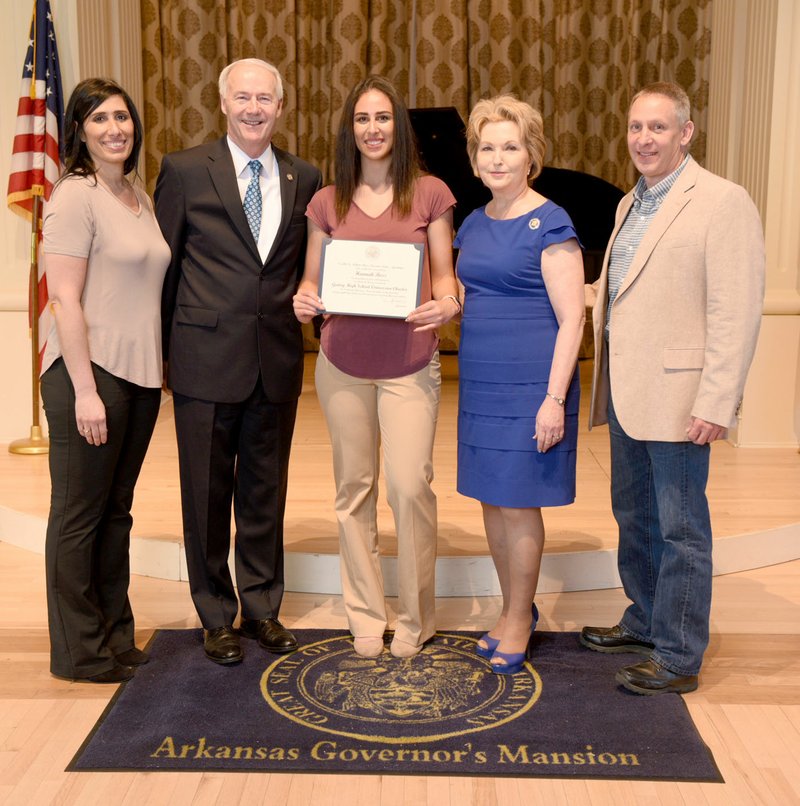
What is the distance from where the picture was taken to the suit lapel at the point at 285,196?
2980mm

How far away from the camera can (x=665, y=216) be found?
2791mm

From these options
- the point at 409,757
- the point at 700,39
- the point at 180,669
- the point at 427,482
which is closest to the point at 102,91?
the point at 427,482

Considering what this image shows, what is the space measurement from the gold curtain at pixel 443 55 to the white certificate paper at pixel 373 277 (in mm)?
6013

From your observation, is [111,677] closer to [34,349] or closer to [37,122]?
[34,349]

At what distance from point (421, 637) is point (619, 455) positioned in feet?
2.63

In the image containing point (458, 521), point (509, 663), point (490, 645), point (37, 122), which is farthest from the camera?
point (37, 122)

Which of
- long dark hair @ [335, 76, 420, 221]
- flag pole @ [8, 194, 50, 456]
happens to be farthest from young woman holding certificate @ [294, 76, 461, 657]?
flag pole @ [8, 194, 50, 456]

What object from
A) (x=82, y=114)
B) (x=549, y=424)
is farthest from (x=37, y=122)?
(x=549, y=424)

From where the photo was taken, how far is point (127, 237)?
282cm

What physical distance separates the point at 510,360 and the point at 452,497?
1.66m

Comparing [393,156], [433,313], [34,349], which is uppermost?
[393,156]

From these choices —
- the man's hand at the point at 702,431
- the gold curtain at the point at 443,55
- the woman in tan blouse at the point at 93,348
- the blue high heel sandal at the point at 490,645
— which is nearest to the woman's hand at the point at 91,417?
the woman in tan blouse at the point at 93,348

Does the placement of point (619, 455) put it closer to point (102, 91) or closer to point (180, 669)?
point (180, 669)

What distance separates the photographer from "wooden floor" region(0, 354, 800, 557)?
13.1ft
